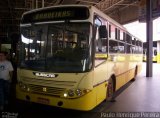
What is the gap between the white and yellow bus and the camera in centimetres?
623

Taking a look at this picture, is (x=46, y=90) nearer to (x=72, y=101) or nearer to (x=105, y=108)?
(x=72, y=101)

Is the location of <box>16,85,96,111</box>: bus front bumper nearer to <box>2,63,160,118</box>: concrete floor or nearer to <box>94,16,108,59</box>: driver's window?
<box>2,63,160,118</box>: concrete floor

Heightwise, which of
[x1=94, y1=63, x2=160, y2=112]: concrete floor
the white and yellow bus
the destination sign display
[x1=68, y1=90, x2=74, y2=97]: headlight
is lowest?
[x1=94, y1=63, x2=160, y2=112]: concrete floor

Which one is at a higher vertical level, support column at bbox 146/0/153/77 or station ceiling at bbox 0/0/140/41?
station ceiling at bbox 0/0/140/41

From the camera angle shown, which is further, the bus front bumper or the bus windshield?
the bus windshield

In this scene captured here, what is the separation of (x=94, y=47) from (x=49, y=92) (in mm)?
1534

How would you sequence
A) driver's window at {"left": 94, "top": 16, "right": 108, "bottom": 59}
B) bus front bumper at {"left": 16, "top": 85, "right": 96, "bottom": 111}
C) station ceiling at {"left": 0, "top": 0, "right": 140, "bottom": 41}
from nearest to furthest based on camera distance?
bus front bumper at {"left": 16, "top": 85, "right": 96, "bottom": 111}, driver's window at {"left": 94, "top": 16, "right": 108, "bottom": 59}, station ceiling at {"left": 0, "top": 0, "right": 140, "bottom": 41}

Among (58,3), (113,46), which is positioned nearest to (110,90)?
(113,46)

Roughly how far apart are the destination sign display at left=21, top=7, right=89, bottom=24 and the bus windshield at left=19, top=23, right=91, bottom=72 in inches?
6.9

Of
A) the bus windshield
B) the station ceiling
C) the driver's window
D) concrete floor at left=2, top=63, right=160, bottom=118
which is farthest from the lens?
the station ceiling

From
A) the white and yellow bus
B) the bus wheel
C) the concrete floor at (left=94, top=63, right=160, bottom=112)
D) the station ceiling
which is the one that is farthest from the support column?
the white and yellow bus

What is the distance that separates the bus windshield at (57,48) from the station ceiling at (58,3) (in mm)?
10117

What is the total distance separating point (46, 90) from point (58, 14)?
190 cm

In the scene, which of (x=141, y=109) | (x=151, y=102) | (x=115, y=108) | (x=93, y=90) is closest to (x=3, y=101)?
(x=93, y=90)
